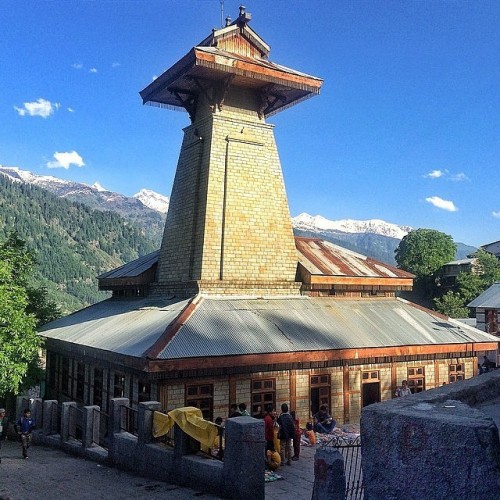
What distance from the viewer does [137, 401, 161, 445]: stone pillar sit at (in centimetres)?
1122

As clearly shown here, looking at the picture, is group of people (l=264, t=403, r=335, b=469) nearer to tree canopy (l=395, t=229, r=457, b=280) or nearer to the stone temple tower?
the stone temple tower

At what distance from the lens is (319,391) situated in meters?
16.9

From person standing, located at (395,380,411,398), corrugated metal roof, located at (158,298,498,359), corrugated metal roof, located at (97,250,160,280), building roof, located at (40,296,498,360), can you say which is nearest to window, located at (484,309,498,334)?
corrugated metal roof, located at (158,298,498,359)

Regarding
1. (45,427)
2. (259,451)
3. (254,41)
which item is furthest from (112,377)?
(254,41)

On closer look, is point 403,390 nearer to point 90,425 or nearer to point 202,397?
point 202,397

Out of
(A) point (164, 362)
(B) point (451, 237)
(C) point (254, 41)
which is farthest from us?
(B) point (451, 237)

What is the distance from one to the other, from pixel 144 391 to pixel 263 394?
353 centimetres

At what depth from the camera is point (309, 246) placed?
74.6 feet

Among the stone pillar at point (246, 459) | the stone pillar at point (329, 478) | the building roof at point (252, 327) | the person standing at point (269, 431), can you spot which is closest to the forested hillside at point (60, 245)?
the building roof at point (252, 327)

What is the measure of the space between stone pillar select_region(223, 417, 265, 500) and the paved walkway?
664 mm

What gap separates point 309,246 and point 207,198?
5.74 meters

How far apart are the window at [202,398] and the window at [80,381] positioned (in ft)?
20.1

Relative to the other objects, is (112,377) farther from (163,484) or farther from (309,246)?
(309,246)

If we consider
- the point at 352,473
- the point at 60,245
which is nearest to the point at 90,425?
the point at 352,473
